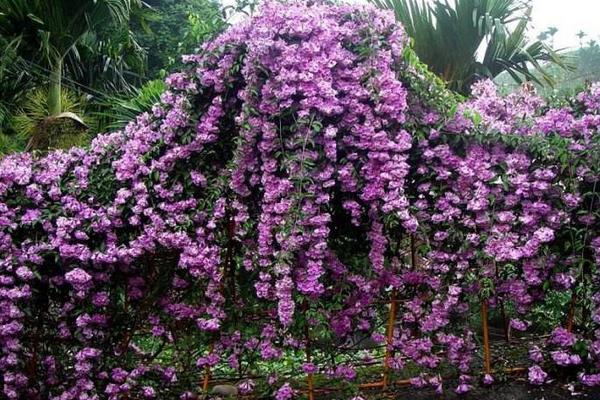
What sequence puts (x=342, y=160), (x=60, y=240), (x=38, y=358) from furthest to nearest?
(x=38, y=358) → (x=60, y=240) → (x=342, y=160)

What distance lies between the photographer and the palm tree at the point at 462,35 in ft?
18.2

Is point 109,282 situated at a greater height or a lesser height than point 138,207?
lesser

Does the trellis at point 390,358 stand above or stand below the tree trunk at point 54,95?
below

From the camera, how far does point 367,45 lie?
9.36ft

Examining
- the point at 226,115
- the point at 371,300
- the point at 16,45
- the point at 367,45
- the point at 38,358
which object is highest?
the point at 16,45

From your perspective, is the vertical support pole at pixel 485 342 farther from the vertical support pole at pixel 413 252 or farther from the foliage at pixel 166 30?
the foliage at pixel 166 30

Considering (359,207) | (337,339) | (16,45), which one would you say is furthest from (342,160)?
(16,45)

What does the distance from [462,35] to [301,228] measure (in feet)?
12.2

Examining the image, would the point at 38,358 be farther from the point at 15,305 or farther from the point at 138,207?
the point at 138,207

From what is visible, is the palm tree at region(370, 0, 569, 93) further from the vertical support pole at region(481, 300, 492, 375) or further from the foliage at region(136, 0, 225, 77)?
the foliage at region(136, 0, 225, 77)

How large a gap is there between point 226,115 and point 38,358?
5.28 feet

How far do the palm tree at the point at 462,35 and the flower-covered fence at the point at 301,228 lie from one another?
2.62 metres

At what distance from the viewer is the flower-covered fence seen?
2.72 meters

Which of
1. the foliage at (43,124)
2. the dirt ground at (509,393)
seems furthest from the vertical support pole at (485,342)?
the foliage at (43,124)
